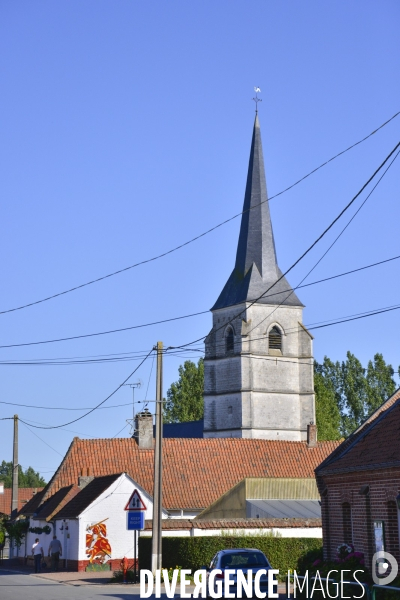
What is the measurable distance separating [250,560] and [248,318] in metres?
59.0

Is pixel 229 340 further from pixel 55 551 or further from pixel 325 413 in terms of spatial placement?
pixel 55 551

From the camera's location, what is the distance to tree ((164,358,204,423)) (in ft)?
327

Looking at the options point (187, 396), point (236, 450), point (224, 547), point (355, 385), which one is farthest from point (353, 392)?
point (224, 547)

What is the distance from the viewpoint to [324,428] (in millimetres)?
85250

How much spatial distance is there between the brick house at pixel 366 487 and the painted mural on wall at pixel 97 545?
499 inches

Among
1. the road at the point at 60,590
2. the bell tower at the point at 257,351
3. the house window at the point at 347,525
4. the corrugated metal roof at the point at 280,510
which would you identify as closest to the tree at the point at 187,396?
the bell tower at the point at 257,351

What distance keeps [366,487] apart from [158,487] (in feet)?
21.7

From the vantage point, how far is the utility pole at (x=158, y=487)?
2722 centimetres

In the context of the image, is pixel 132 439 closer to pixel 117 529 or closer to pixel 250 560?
pixel 117 529

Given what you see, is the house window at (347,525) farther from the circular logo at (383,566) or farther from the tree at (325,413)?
the tree at (325,413)

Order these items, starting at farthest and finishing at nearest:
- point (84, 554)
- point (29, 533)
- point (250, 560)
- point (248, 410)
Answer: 1. point (248, 410)
2. point (29, 533)
3. point (84, 554)
4. point (250, 560)

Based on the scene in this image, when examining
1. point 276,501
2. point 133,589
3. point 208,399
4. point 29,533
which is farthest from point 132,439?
point 208,399

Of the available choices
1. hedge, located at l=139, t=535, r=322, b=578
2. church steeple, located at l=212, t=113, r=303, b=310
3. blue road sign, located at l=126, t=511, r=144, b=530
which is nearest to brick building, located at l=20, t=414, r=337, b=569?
hedge, located at l=139, t=535, r=322, b=578

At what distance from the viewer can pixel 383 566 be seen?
20094 mm
